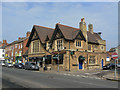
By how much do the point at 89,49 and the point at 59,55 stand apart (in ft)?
27.8

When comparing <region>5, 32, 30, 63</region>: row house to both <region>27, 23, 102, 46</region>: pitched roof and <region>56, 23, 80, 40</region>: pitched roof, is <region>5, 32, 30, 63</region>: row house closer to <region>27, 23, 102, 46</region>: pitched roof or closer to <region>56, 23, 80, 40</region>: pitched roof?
<region>27, 23, 102, 46</region>: pitched roof

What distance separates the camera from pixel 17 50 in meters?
51.5

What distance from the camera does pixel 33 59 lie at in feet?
123

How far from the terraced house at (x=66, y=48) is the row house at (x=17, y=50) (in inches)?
435

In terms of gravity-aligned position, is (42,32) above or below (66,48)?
above

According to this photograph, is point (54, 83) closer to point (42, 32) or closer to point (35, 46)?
point (42, 32)

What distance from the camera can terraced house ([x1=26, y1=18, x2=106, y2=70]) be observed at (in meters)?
29.0

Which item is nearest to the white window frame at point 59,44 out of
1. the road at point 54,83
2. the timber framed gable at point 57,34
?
the timber framed gable at point 57,34

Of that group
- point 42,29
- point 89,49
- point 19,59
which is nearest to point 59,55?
point 89,49

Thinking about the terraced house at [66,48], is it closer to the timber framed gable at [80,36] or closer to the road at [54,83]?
the timber framed gable at [80,36]

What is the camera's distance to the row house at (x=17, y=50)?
158 ft

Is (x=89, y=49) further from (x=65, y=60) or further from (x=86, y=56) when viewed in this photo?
(x=65, y=60)

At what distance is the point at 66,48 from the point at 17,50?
27797 millimetres

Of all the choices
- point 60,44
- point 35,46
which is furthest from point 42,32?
point 60,44
